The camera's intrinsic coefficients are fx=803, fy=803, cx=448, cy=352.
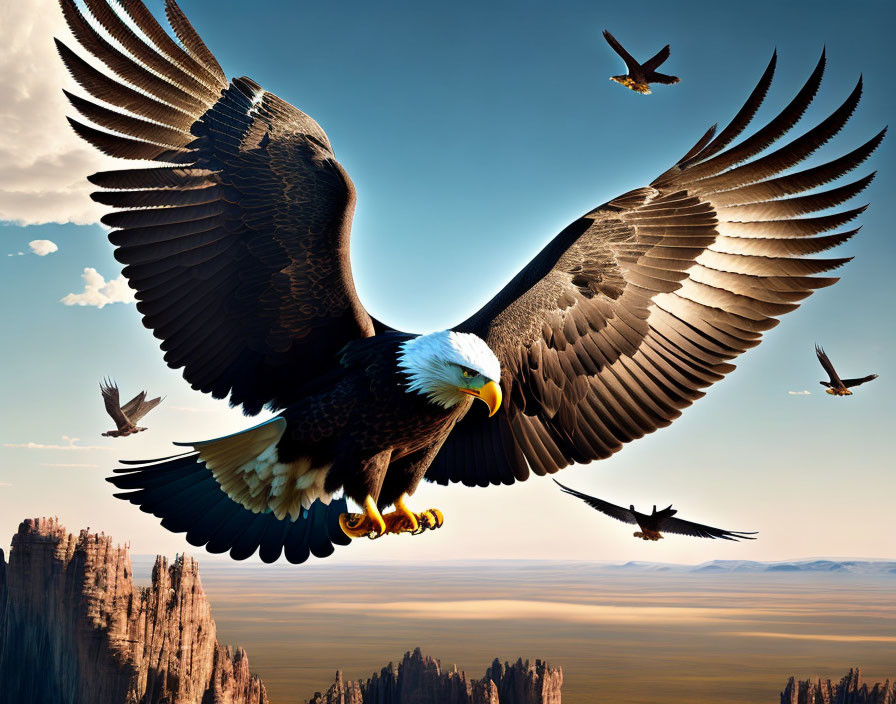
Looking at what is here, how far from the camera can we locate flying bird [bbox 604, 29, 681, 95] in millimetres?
7816

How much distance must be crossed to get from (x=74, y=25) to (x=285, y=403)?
2.58 meters

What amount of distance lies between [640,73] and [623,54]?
0.26 metres

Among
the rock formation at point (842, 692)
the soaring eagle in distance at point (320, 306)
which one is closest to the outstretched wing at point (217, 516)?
the soaring eagle in distance at point (320, 306)

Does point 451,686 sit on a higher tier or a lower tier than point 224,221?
lower

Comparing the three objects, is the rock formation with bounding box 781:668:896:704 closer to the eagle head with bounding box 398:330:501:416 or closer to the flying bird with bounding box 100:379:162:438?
the flying bird with bounding box 100:379:162:438

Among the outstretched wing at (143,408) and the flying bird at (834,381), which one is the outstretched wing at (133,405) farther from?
the flying bird at (834,381)

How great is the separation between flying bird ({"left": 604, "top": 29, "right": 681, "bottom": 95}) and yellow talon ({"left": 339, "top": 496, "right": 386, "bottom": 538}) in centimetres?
514

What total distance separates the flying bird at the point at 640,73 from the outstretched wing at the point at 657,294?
2068 mm

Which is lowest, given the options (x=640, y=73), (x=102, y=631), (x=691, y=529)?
(x=102, y=631)

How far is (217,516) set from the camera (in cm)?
514

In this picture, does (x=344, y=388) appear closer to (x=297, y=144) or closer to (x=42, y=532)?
(x=297, y=144)

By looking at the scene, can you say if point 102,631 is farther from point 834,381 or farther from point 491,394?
point 491,394

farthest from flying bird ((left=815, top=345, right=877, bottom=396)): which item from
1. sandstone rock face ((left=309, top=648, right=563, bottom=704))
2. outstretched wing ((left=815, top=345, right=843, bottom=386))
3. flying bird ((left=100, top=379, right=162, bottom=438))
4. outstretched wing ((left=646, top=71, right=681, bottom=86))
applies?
sandstone rock face ((left=309, top=648, right=563, bottom=704))

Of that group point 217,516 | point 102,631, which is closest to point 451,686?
point 102,631
